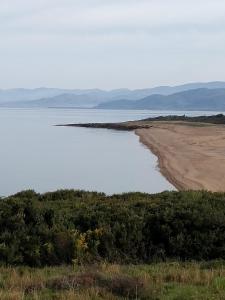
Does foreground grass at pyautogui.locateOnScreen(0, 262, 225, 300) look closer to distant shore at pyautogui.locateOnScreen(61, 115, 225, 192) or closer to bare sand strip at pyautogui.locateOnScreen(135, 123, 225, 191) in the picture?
distant shore at pyautogui.locateOnScreen(61, 115, 225, 192)

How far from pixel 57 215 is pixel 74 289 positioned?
125 inches

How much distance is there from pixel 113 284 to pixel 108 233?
8.70 feet

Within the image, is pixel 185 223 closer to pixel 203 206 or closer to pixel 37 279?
pixel 203 206

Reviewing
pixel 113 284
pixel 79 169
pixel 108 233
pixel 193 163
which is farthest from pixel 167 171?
pixel 113 284

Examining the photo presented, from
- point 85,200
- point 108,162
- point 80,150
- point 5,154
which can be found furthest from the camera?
point 80,150

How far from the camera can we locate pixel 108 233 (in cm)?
848

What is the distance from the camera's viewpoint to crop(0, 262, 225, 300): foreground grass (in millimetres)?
5562

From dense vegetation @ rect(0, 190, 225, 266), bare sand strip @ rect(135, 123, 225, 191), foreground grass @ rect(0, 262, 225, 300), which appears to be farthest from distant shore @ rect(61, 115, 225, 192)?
foreground grass @ rect(0, 262, 225, 300)

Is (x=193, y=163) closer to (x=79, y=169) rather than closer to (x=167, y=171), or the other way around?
(x=167, y=171)

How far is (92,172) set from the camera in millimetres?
31562

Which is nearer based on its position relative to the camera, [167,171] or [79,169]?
[167,171]

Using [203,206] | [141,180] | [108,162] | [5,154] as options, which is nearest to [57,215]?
[203,206]

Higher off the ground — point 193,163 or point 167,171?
point 193,163

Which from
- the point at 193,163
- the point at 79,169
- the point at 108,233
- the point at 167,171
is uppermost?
the point at 108,233
